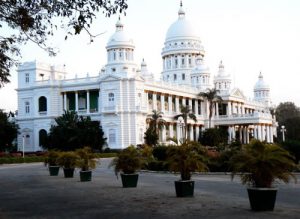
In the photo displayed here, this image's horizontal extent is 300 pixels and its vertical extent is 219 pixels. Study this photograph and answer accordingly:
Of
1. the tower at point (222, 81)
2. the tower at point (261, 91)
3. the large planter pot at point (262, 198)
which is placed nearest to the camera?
the large planter pot at point (262, 198)

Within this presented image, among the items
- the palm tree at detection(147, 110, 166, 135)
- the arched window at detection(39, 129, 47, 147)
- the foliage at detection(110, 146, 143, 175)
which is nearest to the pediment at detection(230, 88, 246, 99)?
the palm tree at detection(147, 110, 166, 135)

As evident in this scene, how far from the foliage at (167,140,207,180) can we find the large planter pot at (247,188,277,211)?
366 cm

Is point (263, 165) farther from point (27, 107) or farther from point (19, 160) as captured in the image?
point (27, 107)

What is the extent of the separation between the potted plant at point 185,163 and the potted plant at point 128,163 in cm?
355

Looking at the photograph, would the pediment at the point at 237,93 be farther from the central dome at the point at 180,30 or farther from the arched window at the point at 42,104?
the arched window at the point at 42,104

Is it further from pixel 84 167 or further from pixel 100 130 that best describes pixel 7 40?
pixel 100 130

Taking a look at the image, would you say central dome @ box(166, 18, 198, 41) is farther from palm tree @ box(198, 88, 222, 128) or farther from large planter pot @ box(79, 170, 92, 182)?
large planter pot @ box(79, 170, 92, 182)

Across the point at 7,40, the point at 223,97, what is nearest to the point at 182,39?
the point at 223,97

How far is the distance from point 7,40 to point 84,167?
961cm

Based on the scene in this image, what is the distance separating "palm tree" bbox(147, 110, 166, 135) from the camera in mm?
80906

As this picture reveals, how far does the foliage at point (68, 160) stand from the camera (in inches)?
1109

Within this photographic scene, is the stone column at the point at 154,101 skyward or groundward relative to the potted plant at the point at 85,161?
skyward

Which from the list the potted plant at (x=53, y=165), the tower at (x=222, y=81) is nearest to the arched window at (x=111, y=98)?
the tower at (x=222, y=81)

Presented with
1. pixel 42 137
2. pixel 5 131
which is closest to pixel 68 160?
pixel 5 131
